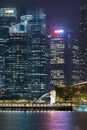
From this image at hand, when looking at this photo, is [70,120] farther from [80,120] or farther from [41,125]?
[41,125]

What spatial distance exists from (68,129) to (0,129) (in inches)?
604

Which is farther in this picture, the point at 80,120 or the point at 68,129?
the point at 80,120

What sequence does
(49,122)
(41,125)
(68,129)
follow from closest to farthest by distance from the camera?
(68,129)
(41,125)
(49,122)

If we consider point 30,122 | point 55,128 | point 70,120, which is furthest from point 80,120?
point 55,128

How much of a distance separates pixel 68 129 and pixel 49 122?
28668mm

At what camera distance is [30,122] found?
548 feet

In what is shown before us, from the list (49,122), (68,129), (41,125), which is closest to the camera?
(68,129)

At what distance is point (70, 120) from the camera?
560 feet

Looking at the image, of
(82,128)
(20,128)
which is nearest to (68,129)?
(82,128)

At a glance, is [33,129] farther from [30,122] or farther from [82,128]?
[30,122]

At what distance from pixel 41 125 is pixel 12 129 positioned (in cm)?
1625

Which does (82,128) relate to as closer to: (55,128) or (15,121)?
(55,128)

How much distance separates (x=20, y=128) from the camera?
472 ft

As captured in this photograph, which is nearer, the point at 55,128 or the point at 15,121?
the point at 55,128
